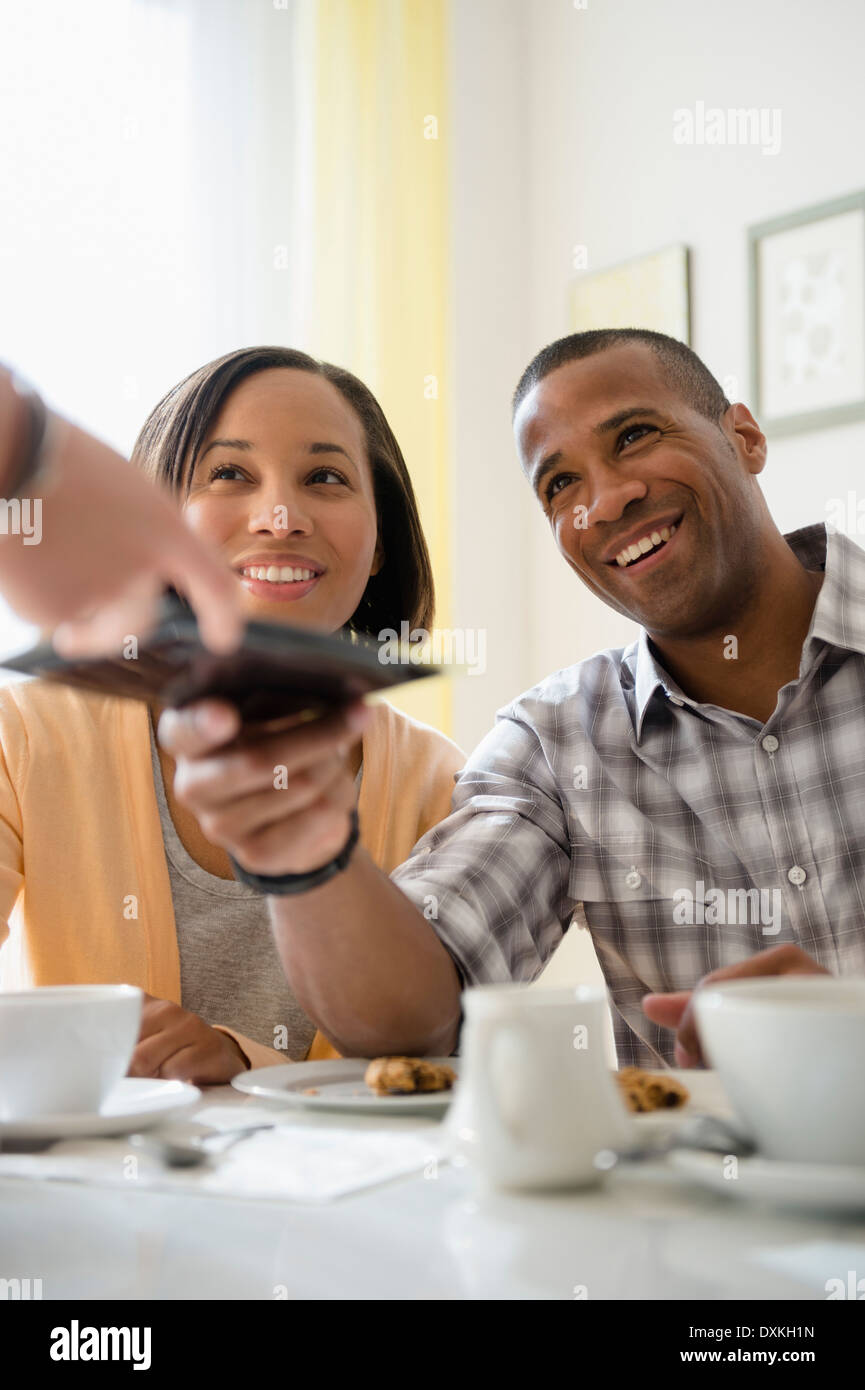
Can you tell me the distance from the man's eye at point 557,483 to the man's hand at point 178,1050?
82 cm

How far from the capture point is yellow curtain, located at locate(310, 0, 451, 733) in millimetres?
2805

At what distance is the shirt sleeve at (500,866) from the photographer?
3.83 feet

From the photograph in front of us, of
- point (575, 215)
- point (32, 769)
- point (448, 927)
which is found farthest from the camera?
point (575, 215)

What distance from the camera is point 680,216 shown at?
9.25 feet

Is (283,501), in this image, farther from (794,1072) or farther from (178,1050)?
(794,1072)

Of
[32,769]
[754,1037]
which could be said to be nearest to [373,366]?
[32,769]

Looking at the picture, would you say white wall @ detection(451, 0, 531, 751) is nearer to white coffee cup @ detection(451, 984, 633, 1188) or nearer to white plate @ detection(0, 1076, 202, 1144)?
white plate @ detection(0, 1076, 202, 1144)

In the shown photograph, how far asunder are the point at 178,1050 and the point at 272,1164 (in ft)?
1.26

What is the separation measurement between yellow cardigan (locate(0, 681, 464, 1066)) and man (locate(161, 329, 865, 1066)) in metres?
0.23

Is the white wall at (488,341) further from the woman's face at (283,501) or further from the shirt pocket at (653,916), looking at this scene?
the shirt pocket at (653,916)

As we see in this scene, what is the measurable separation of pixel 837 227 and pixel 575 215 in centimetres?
82

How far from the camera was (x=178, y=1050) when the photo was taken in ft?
3.20
